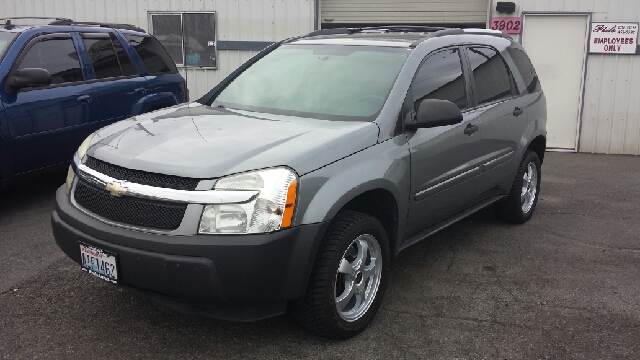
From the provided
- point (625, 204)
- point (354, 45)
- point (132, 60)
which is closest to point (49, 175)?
point (132, 60)

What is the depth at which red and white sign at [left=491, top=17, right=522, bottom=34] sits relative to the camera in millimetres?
9836

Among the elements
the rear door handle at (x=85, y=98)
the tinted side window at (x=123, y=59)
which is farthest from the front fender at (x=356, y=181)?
the tinted side window at (x=123, y=59)

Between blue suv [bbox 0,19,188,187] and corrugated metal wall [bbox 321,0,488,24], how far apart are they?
4465mm

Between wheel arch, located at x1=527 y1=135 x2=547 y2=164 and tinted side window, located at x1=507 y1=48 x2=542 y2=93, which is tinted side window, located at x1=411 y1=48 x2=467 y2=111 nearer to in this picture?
tinted side window, located at x1=507 y1=48 x2=542 y2=93

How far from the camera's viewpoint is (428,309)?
389cm

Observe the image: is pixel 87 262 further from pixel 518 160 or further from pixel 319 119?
pixel 518 160

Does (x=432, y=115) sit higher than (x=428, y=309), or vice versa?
(x=432, y=115)

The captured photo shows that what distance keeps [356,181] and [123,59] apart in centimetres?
442

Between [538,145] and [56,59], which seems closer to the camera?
[538,145]

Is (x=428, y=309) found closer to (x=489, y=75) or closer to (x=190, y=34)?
(x=489, y=75)

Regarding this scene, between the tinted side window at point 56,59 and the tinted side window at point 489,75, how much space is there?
394 centimetres

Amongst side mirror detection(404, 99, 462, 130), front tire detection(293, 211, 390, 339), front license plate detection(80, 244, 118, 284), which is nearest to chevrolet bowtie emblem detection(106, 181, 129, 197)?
front license plate detection(80, 244, 118, 284)

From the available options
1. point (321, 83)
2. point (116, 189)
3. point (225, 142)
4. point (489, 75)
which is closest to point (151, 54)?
point (321, 83)

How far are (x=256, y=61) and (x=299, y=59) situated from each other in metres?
0.47
